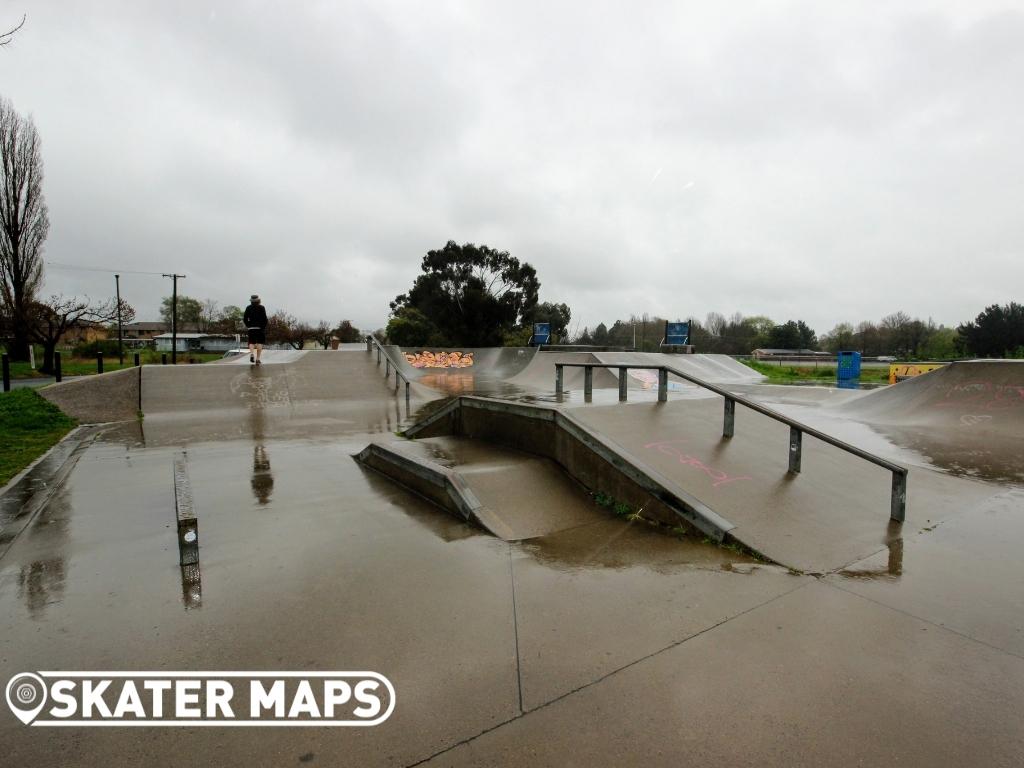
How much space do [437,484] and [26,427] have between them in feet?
28.8

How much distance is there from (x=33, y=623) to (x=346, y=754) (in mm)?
2210

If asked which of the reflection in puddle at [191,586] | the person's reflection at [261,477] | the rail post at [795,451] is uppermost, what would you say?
the rail post at [795,451]

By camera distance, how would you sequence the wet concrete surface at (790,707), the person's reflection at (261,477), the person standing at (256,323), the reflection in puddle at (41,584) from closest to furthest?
1. the wet concrete surface at (790,707)
2. the reflection in puddle at (41,584)
3. the person's reflection at (261,477)
4. the person standing at (256,323)

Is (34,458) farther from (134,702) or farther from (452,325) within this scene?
(452,325)

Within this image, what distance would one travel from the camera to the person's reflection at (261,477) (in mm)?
5250

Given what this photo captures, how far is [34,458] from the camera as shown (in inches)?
270

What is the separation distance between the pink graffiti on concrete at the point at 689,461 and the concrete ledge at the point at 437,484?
1899mm

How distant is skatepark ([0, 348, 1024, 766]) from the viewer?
6.72 ft

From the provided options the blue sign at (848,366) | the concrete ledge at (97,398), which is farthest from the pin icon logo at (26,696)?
the blue sign at (848,366)

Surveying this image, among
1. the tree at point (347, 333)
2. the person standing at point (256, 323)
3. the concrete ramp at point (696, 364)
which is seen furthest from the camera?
the tree at point (347, 333)

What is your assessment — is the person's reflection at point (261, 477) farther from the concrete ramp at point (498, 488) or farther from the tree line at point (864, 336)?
the tree line at point (864, 336)

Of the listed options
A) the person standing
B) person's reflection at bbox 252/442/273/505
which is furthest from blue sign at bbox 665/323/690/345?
person's reflection at bbox 252/442/273/505

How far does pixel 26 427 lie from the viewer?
9.00 m

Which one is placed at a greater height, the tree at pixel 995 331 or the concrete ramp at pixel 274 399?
the tree at pixel 995 331
